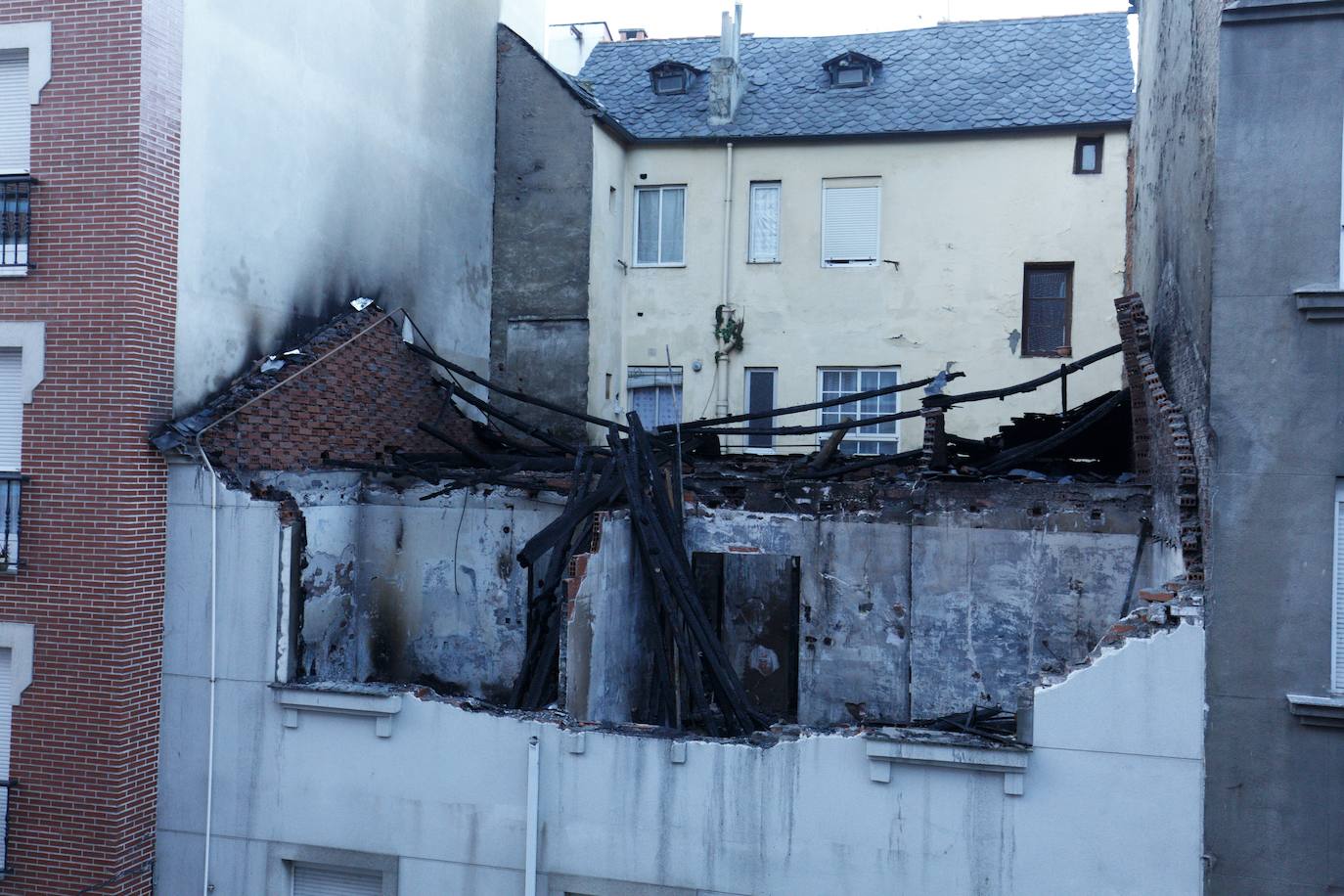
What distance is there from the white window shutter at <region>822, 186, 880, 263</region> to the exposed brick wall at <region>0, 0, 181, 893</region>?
9.88 meters

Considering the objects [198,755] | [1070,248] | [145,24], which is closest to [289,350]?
[145,24]

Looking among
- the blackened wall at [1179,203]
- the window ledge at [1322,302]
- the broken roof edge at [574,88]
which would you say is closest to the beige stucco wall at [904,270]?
the broken roof edge at [574,88]

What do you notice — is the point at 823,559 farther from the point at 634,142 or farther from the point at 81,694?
the point at 634,142

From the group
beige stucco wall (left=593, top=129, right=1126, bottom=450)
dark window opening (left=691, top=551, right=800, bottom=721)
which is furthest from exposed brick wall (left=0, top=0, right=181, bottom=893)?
beige stucco wall (left=593, top=129, right=1126, bottom=450)

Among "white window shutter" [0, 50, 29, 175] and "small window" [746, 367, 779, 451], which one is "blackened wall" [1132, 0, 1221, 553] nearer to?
"small window" [746, 367, 779, 451]

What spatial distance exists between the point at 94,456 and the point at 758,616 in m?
6.96

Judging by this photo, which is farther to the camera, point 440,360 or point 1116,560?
point 440,360

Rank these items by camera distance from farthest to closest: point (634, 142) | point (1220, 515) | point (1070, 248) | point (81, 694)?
point (634, 142) → point (1070, 248) → point (81, 694) → point (1220, 515)

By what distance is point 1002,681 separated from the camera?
35.8 feet

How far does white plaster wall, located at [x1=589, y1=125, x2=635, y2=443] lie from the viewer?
16609 millimetres

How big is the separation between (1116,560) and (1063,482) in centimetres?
87

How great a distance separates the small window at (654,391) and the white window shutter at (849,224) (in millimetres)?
3052

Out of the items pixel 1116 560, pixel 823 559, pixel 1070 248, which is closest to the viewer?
pixel 1116 560

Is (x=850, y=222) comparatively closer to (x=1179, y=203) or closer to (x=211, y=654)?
(x=1179, y=203)
